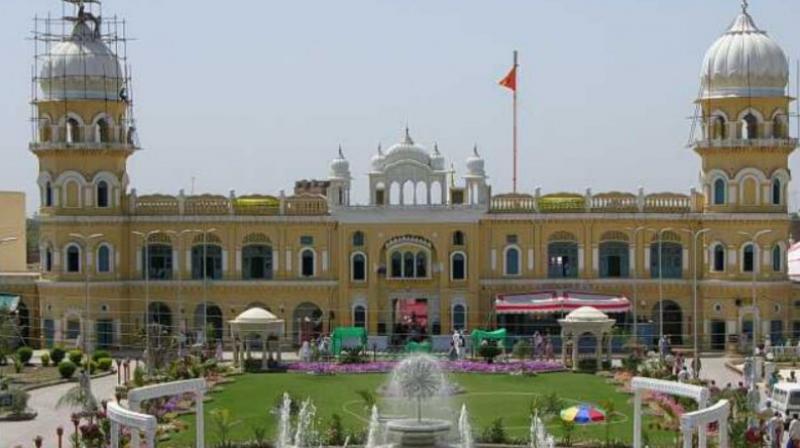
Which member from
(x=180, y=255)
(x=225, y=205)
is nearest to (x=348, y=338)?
(x=225, y=205)

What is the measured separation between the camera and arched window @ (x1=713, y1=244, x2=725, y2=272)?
205 feet

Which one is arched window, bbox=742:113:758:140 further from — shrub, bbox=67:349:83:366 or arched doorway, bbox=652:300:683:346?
shrub, bbox=67:349:83:366

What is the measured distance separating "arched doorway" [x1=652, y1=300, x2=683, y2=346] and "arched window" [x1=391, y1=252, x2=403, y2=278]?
10.3 m

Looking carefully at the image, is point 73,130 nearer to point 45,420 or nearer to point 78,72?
point 78,72

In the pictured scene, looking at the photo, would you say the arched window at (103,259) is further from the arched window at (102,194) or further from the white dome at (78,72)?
the white dome at (78,72)

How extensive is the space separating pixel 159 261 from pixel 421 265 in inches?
429

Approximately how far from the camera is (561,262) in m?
64.4

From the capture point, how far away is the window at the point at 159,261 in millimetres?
65250

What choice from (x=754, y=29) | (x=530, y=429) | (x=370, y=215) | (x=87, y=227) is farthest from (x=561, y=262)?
(x=530, y=429)

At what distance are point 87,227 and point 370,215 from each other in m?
11.4

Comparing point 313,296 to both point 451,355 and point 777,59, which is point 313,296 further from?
point 777,59

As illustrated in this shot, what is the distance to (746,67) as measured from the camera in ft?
204

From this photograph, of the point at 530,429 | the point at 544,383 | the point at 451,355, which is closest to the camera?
the point at 530,429

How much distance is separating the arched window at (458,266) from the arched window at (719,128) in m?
11.2
